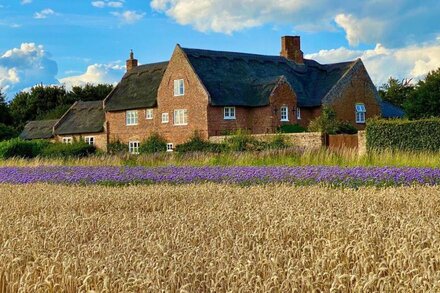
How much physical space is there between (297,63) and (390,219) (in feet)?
169

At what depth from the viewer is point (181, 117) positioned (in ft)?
174

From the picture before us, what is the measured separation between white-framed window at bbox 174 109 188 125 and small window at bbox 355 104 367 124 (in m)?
15.0

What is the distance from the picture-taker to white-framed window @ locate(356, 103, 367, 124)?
5638 centimetres

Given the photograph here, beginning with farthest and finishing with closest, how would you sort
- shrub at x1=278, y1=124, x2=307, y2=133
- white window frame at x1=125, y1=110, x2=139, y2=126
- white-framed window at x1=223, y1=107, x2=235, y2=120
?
1. white window frame at x1=125, y1=110, x2=139, y2=126
2. white-framed window at x1=223, y1=107, x2=235, y2=120
3. shrub at x1=278, y1=124, x2=307, y2=133

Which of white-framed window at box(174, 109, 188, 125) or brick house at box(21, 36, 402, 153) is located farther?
white-framed window at box(174, 109, 188, 125)

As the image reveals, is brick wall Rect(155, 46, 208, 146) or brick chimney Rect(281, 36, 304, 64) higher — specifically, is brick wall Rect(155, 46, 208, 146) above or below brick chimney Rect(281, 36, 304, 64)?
below

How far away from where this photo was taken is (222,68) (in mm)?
54312

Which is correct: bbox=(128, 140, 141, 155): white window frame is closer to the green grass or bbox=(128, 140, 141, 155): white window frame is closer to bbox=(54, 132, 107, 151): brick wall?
bbox=(54, 132, 107, 151): brick wall

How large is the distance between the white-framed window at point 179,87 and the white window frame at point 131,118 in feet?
16.8

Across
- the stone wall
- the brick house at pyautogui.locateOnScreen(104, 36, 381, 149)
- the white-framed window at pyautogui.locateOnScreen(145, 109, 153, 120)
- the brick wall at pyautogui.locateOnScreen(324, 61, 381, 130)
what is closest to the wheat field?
the stone wall

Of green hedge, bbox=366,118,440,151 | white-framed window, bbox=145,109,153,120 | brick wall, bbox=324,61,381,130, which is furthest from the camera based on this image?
white-framed window, bbox=145,109,153,120

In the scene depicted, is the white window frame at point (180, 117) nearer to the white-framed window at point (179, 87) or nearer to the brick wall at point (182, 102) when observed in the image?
the brick wall at point (182, 102)

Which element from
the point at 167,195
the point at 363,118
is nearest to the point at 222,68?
the point at 363,118

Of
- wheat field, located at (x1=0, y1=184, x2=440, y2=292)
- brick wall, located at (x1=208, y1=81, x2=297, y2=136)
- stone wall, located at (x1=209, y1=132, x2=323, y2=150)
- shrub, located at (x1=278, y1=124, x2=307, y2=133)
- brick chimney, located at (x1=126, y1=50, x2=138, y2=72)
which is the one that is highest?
brick chimney, located at (x1=126, y1=50, x2=138, y2=72)
